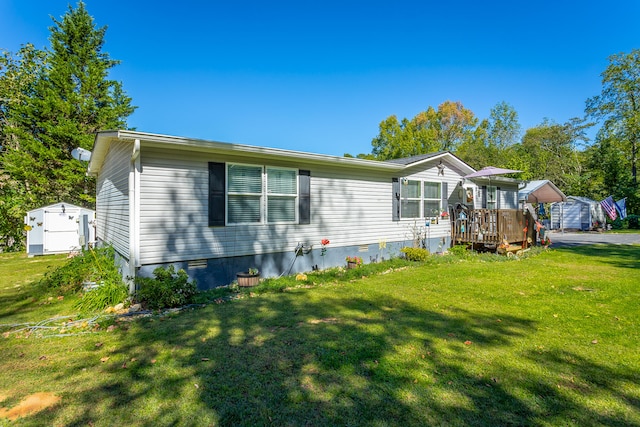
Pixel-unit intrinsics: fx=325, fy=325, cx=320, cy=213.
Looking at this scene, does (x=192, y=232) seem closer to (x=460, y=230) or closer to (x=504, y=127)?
(x=460, y=230)

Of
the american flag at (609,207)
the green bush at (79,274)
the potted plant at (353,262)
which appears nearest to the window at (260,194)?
the potted plant at (353,262)

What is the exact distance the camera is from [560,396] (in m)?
2.71

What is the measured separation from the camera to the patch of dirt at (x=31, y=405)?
257 centimetres

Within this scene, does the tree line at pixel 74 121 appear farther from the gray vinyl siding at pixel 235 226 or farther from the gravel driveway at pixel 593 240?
the gray vinyl siding at pixel 235 226

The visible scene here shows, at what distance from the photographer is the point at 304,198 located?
7.91 meters

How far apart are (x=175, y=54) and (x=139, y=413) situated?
16641 mm

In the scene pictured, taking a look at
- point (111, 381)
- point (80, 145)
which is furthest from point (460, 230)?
point (80, 145)

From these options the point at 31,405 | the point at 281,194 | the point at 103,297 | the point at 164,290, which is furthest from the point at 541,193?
the point at 31,405

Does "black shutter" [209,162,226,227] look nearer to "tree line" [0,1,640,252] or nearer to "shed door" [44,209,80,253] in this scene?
"shed door" [44,209,80,253]

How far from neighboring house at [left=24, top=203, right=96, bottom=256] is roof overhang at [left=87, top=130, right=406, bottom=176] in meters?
4.52

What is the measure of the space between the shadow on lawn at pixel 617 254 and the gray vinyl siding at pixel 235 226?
616 centimetres

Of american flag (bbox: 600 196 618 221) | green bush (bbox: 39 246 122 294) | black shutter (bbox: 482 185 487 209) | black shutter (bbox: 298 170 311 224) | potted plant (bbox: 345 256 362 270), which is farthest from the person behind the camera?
american flag (bbox: 600 196 618 221)

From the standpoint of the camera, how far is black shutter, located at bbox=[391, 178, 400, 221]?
32.5ft

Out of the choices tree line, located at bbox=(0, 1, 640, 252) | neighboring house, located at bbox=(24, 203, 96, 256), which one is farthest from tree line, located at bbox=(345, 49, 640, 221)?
neighboring house, located at bbox=(24, 203, 96, 256)
